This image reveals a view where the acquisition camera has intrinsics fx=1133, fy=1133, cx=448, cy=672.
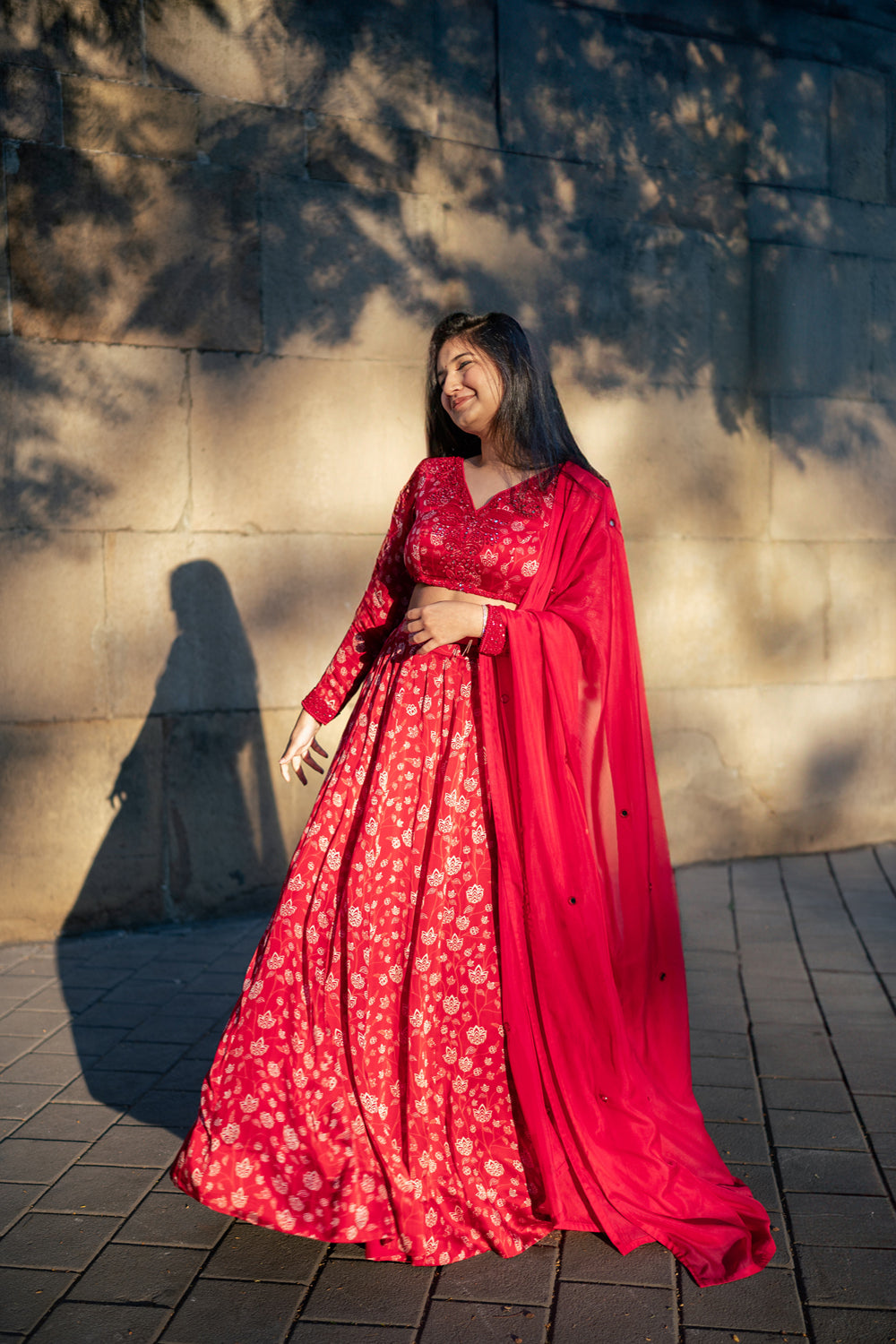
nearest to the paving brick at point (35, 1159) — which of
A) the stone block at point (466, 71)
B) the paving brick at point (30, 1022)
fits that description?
the paving brick at point (30, 1022)

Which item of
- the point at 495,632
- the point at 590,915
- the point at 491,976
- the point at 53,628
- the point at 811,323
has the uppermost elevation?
the point at 811,323

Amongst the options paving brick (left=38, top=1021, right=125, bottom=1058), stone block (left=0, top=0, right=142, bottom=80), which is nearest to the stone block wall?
stone block (left=0, top=0, right=142, bottom=80)

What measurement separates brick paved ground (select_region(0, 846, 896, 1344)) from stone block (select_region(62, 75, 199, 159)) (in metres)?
3.36

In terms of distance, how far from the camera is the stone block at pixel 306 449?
500 cm

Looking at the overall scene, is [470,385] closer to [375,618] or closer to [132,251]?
[375,618]

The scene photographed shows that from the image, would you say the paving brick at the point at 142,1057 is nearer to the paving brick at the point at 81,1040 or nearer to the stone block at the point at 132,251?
the paving brick at the point at 81,1040

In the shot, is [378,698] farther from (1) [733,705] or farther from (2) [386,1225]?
(1) [733,705]

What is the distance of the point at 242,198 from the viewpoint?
16.3ft

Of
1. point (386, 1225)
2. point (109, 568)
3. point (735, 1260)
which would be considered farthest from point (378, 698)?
point (109, 568)

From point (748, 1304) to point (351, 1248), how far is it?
2.74 feet

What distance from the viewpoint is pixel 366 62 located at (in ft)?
16.7

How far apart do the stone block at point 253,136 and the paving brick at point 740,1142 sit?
4.21 meters

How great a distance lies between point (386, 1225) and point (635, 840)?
38.6 inches

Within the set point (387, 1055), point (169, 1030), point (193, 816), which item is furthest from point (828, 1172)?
point (193, 816)
